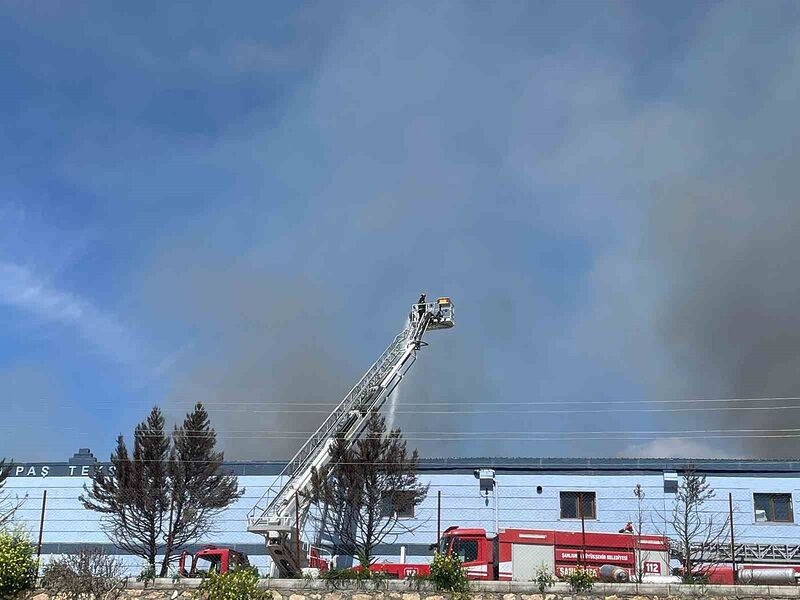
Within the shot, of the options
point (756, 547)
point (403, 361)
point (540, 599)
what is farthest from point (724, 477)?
point (540, 599)

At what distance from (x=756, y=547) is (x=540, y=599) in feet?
56.9

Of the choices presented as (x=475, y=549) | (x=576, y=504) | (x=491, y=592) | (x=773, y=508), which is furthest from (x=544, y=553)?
(x=773, y=508)

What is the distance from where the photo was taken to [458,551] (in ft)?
99.7

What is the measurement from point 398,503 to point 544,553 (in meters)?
11.0

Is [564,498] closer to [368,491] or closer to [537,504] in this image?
[537,504]

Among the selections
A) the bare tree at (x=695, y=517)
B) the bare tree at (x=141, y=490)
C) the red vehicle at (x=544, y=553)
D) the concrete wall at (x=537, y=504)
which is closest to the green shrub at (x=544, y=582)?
the red vehicle at (x=544, y=553)

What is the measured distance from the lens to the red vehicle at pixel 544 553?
97.9ft

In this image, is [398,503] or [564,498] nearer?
[398,503]

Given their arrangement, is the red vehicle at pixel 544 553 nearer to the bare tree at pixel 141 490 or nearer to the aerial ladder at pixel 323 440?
the aerial ladder at pixel 323 440

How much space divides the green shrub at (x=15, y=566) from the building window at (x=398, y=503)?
16.2 m

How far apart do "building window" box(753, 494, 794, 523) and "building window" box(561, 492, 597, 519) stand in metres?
7.00

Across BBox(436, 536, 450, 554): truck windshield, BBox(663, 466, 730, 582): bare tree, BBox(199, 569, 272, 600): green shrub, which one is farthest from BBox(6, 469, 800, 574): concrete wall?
BBox(199, 569, 272, 600): green shrub

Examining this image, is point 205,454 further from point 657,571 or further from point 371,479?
point 657,571

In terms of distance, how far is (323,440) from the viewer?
4009 cm
